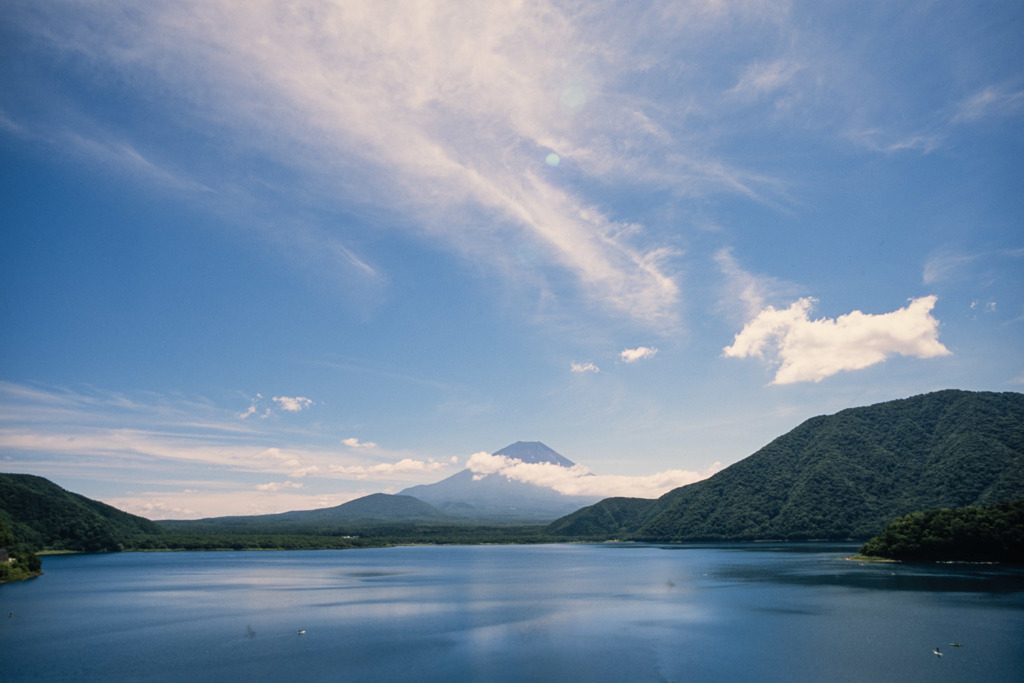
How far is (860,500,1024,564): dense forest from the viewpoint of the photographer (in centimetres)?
9256

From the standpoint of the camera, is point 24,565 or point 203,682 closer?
point 203,682

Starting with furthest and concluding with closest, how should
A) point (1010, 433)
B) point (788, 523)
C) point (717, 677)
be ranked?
point (788, 523) < point (1010, 433) < point (717, 677)

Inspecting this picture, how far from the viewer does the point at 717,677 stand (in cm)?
3759

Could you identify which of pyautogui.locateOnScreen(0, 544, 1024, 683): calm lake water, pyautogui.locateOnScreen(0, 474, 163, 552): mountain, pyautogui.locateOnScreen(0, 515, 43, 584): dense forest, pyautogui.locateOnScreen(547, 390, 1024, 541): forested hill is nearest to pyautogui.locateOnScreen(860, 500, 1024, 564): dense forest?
pyautogui.locateOnScreen(0, 544, 1024, 683): calm lake water

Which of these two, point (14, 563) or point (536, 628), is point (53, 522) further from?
point (536, 628)

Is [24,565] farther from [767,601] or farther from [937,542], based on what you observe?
[937,542]

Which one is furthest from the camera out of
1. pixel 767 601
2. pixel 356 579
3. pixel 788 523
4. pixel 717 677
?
pixel 788 523

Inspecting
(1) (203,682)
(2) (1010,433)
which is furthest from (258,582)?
(2) (1010,433)

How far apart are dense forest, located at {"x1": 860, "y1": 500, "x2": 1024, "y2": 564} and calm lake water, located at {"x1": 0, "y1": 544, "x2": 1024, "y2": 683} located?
16.0 ft

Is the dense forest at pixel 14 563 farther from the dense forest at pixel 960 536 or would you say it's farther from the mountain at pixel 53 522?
the dense forest at pixel 960 536

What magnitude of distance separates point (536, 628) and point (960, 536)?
3356 inches

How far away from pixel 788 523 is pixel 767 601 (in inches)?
5032

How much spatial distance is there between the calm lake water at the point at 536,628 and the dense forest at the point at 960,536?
4.89 meters

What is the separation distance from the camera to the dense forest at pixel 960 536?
92.6 m
